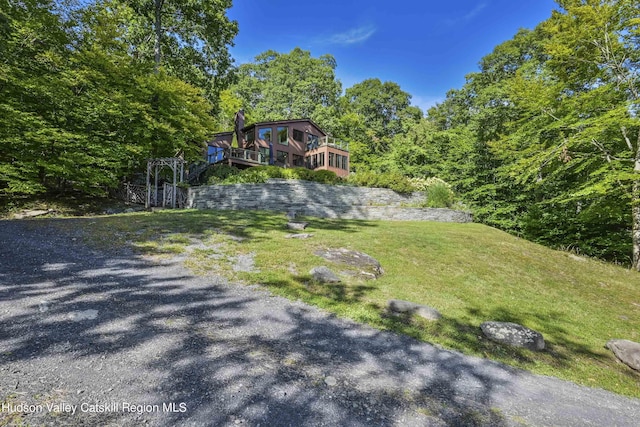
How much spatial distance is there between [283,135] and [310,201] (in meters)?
13.2

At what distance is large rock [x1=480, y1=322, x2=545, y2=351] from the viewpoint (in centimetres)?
405

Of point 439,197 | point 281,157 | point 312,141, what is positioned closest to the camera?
point 439,197

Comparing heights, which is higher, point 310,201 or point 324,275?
point 310,201

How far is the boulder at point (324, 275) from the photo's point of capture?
18.4ft

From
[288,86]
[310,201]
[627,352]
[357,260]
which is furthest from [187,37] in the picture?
[627,352]

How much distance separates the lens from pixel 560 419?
2.54m

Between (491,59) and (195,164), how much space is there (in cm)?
2802

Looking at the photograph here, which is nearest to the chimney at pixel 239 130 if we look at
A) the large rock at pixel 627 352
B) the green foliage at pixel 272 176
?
the green foliage at pixel 272 176

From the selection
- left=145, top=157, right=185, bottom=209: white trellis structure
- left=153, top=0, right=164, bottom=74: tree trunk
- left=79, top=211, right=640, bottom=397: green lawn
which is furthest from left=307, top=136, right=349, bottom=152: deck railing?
left=79, top=211, right=640, bottom=397: green lawn

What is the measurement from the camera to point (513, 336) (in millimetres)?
4113

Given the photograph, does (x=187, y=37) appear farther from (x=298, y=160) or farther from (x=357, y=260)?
(x=357, y=260)

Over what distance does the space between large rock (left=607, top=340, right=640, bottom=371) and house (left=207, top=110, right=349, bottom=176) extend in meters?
23.1

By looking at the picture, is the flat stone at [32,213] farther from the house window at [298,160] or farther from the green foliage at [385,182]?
the house window at [298,160]

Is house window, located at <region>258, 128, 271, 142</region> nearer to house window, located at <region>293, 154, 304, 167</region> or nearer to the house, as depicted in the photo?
the house
